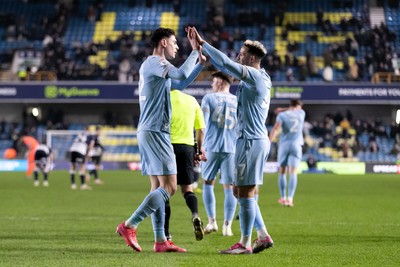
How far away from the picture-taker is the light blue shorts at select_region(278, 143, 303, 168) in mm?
19781

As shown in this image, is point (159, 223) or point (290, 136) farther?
point (290, 136)

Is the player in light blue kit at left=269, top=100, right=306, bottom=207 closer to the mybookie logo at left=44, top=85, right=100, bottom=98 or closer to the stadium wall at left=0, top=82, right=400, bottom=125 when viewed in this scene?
the stadium wall at left=0, top=82, right=400, bottom=125

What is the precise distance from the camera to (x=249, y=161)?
998 cm

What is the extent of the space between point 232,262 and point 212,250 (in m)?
1.44

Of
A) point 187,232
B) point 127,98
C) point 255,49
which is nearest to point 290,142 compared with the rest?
point 187,232

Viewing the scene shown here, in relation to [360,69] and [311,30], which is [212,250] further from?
[311,30]

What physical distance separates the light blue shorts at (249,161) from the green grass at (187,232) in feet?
2.82

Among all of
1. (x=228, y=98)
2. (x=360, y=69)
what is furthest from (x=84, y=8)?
(x=228, y=98)

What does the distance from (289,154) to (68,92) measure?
30922mm

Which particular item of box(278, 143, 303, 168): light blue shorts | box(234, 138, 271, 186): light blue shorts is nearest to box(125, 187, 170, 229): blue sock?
box(234, 138, 271, 186): light blue shorts

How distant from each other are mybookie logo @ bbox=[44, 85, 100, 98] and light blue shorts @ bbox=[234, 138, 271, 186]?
1560 inches

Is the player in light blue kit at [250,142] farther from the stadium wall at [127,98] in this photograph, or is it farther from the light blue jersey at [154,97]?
the stadium wall at [127,98]

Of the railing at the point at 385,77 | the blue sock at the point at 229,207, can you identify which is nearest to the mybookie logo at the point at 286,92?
the railing at the point at 385,77

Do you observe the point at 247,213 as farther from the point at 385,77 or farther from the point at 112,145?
the point at 385,77
